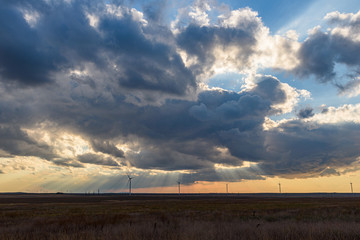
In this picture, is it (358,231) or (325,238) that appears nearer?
(325,238)

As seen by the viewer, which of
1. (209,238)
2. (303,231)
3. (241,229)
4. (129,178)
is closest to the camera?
(209,238)

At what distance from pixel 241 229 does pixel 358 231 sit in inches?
233

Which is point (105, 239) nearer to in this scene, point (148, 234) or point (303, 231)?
point (148, 234)

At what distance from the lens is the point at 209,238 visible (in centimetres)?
1222

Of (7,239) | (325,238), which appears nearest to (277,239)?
(325,238)

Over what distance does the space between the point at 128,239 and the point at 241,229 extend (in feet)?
22.5

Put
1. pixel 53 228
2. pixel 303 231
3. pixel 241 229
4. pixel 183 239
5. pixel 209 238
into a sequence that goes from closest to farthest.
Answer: pixel 183 239 < pixel 209 238 < pixel 303 231 < pixel 241 229 < pixel 53 228

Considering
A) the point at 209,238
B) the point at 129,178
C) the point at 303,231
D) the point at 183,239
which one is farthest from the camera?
the point at 129,178

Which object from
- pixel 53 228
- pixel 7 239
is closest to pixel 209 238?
pixel 7 239

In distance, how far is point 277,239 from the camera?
12516 mm

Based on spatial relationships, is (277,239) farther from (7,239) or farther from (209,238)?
(7,239)

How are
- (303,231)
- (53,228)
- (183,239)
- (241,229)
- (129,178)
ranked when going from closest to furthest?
(183,239) → (303,231) → (241,229) → (53,228) → (129,178)

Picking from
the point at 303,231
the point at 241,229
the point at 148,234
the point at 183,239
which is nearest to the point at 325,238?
the point at 303,231

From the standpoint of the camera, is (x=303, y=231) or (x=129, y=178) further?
(x=129, y=178)
